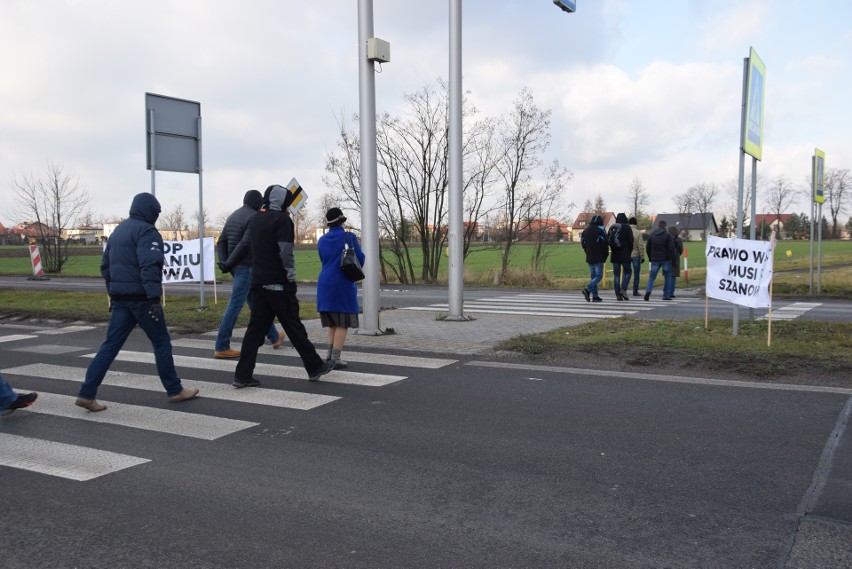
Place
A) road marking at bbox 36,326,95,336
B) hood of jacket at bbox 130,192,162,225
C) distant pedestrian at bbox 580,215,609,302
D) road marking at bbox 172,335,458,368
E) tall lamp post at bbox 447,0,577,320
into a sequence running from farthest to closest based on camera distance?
distant pedestrian at bbox 580,215,609,302 → road marking at bbox 36,326,95,336 → tall lamp post at bbox 447,0,577,320 → road marking at bbox 172,335,458,368 → hood of jacket at bbox 130,192,162,225

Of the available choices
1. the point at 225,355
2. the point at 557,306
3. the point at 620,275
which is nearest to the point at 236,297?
the point at 225,355

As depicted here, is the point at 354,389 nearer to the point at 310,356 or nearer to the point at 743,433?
the point at 310,356

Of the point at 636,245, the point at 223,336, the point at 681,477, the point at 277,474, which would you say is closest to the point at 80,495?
the point at 277,474

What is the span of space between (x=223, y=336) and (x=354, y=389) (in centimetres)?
270

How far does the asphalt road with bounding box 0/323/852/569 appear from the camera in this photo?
347 cm

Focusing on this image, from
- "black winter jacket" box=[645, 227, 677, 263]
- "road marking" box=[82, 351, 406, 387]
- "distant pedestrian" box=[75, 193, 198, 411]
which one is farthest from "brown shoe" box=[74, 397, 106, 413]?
"black winter jacket" box=[645, 227, 677, 263]

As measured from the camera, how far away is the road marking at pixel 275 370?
7531mm

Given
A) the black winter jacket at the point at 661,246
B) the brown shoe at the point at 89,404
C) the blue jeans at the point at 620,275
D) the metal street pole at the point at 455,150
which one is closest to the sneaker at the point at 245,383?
the brown shoe at the point at 89,404

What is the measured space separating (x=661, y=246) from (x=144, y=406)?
43.5 feet

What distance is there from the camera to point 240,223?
9086 millimetres

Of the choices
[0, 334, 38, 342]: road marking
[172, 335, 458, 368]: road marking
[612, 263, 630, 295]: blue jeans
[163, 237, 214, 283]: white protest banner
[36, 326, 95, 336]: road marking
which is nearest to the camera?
[172, 335, 458, 368]: road marking

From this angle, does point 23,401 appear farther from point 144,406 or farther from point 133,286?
point 133,286

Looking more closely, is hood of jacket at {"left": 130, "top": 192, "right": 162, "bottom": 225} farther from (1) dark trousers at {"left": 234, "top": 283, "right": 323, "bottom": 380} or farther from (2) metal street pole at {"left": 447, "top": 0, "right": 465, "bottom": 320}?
(2) metal street pole at {"left": 447, "top": 0, "right": 465, "bottom": 320}

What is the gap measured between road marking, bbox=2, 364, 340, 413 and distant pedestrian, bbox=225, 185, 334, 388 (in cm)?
25
